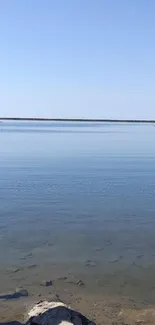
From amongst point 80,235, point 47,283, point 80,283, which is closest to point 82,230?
point 80,235

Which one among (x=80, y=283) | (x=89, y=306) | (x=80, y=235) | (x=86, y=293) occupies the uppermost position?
(x=80, y=235)

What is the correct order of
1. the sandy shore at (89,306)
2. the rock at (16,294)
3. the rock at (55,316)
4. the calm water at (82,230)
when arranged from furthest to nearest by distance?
the calm water at (82,230), the rock at (16,294), the sandy shore at (89,306), the rock at (55,316)

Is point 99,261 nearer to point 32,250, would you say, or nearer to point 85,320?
point 32,250

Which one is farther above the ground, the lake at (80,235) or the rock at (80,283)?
the lake at (80,235)

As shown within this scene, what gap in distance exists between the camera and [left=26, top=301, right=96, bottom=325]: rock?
7129 millimetres

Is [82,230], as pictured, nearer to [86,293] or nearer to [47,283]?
[47,283]

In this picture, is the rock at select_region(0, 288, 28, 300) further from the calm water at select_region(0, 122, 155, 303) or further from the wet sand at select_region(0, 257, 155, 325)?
the calm water at select_region(0, 122, 155, 303)

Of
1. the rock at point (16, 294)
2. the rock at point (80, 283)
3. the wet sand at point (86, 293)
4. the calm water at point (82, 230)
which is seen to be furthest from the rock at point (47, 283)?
the rock at point (80, 283)

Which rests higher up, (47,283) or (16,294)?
(47,283)

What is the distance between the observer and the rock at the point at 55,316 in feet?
23.4

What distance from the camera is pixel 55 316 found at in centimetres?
724

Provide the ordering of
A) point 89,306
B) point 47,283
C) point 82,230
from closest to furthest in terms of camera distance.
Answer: point 89,306 → point 47,283 → point 82,230

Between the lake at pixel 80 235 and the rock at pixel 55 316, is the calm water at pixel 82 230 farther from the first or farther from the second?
the rock at pixel 55 316

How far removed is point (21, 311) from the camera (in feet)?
27.9
